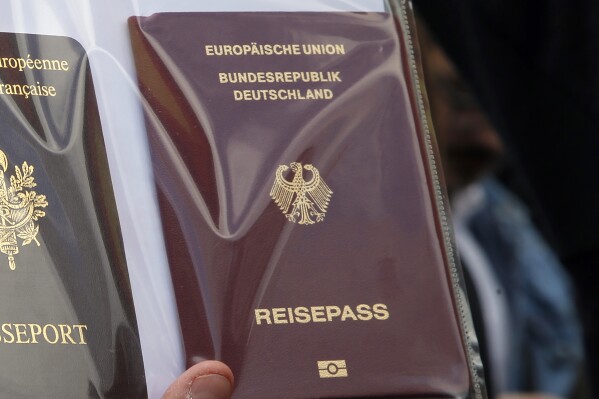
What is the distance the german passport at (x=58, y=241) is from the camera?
712mm

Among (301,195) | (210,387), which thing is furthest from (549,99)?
(210,387)

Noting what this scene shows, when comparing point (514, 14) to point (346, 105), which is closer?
point (346, 105)

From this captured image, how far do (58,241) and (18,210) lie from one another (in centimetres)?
4

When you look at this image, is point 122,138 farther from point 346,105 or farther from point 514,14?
point 514,14

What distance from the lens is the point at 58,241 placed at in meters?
0.74

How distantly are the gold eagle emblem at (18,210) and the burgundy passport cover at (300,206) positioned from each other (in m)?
0.09

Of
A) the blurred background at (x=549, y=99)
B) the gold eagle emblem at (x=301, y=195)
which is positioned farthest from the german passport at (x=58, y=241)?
the blurred background at (x=549, y=99)

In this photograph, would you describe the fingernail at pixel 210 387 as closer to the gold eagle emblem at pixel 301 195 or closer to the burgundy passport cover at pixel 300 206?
the burgundy passport cover at pixel 300 206

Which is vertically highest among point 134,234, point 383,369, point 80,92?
point 80,92

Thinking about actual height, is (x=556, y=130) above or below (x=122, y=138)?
below

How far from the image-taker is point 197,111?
0.80m

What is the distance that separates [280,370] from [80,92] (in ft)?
0.84

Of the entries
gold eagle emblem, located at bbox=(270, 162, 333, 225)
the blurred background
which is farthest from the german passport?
the blurred background

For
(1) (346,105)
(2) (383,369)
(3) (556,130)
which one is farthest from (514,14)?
(2) (383,369)
